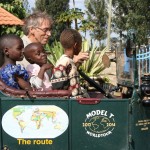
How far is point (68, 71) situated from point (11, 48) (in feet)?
1.59

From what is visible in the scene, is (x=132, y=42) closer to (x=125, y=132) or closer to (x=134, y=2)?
(x=125, y=132)

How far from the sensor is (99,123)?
3045mm

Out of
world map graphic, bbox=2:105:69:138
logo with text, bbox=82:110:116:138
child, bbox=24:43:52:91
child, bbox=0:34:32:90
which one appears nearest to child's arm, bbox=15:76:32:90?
child, bbox=0:34:32:90

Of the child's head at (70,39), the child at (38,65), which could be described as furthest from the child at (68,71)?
the child at (38,65)

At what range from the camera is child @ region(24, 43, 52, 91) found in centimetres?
348

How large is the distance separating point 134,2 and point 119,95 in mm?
20500

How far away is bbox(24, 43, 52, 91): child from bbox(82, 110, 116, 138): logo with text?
1.94ft

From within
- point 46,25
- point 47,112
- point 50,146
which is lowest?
point 50,146

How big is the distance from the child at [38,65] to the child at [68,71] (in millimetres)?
155

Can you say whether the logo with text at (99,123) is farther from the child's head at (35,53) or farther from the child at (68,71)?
the child's head at (35,53)

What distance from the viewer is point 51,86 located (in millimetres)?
3492

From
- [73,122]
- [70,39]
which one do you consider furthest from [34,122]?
[70,39]

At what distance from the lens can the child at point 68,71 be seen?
3.33m

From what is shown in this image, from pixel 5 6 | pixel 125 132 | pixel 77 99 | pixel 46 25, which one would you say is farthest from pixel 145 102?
pixel 5 6
